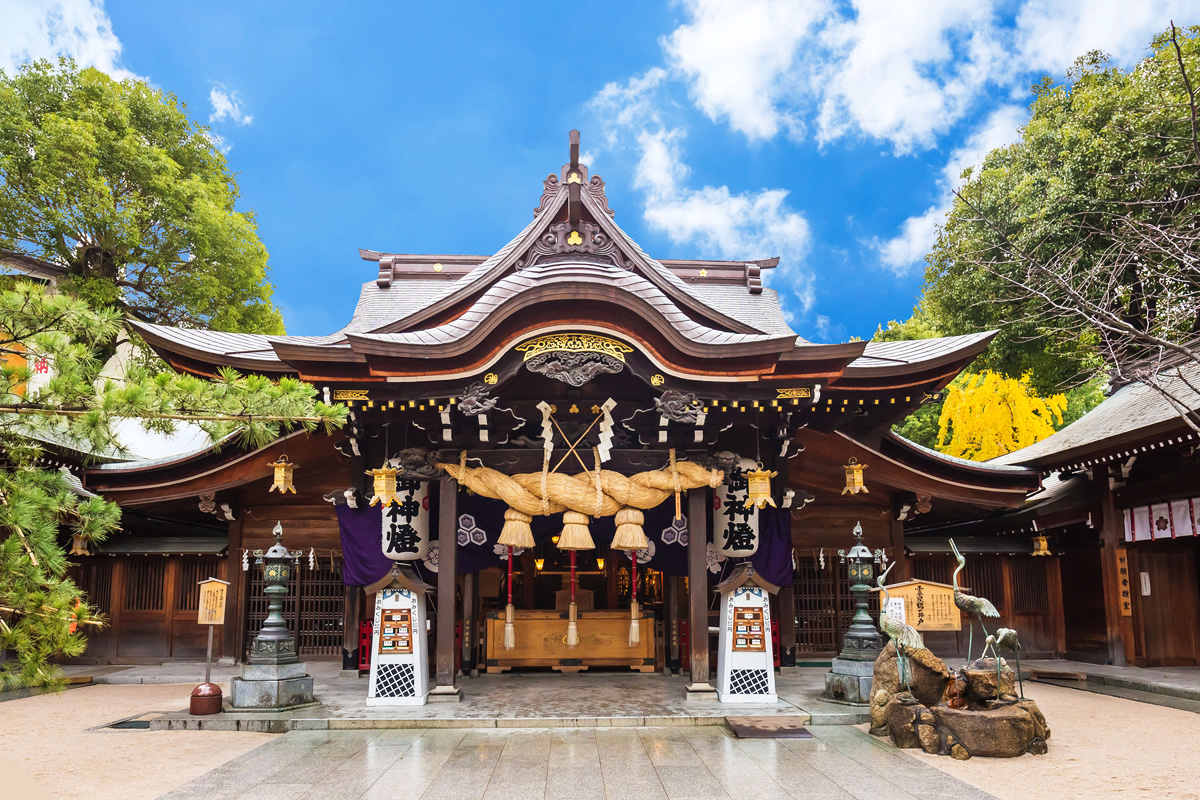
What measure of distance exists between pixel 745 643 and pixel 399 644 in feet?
13.4

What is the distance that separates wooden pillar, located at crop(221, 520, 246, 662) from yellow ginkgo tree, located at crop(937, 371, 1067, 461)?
19858 millimetres

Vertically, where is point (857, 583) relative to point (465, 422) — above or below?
below

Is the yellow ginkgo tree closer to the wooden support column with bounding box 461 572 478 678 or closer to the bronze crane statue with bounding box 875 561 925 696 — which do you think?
the bronze crane statue with bounding box 875 561 925 696

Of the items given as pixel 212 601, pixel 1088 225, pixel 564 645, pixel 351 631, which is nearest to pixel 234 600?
pixel 351 631

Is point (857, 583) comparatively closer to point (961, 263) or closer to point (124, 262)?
point (961, 263)

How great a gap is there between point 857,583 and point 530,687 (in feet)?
14.8

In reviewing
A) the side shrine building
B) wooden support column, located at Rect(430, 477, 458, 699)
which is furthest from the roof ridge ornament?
wooden support column, located at Rect(430, 477, 458, 699)

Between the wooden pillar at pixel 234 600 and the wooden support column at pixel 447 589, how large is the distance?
4.73m

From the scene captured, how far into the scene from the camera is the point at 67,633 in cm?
439

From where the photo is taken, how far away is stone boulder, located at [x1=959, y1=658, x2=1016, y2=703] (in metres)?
6.79

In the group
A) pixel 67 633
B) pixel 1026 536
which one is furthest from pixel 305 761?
pixel 1026 536

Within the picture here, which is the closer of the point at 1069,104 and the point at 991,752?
the point at 991,752

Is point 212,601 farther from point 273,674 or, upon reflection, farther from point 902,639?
point 902,639

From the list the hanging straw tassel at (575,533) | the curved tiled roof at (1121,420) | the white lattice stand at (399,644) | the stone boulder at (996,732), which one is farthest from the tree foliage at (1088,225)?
the white lattice stand at (399,644)
